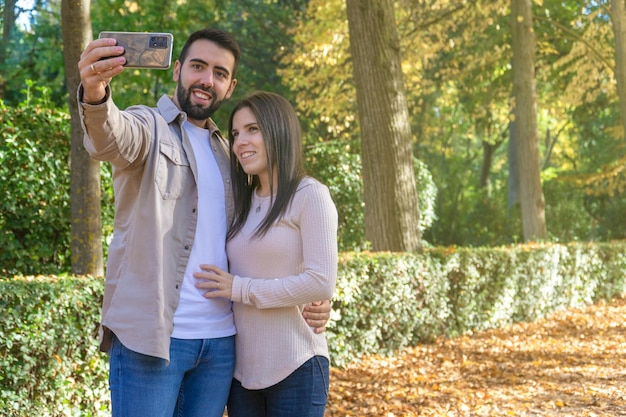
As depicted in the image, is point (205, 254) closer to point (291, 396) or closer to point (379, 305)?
point (291, 396)

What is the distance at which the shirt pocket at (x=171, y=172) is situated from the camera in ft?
9.47

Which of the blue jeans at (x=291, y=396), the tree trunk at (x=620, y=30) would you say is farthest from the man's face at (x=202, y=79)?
the tree trunk at (x=620, y=30)

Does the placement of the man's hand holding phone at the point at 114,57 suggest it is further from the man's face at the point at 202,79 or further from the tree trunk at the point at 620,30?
the tree trunk at the point at 620,30

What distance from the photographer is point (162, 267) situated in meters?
2.80

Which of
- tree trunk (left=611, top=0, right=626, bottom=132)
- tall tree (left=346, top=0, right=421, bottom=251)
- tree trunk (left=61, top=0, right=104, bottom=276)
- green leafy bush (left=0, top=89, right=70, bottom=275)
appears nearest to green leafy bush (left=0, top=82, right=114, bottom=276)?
green leafy bush (left=0, top=89, right=70, bottom=275)

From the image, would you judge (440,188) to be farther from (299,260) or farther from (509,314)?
(299,260)

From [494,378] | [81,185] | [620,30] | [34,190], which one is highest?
[620,30]

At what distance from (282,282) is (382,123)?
23.2 feet

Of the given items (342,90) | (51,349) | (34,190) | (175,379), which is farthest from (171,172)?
(342,90)

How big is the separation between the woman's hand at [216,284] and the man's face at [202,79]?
73 cm

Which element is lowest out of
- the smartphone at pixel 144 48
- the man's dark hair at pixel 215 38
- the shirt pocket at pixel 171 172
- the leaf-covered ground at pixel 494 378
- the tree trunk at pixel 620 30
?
the leaf-covered ground at pixel 494 378

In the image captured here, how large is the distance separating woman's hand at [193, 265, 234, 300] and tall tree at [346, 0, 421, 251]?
276 inches

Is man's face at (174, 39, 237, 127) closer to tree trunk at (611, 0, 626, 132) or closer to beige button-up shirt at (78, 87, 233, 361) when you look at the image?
beige button-up shirt at (78, 87, 233, 361)

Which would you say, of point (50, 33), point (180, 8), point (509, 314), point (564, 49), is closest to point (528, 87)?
point (564, 49)
